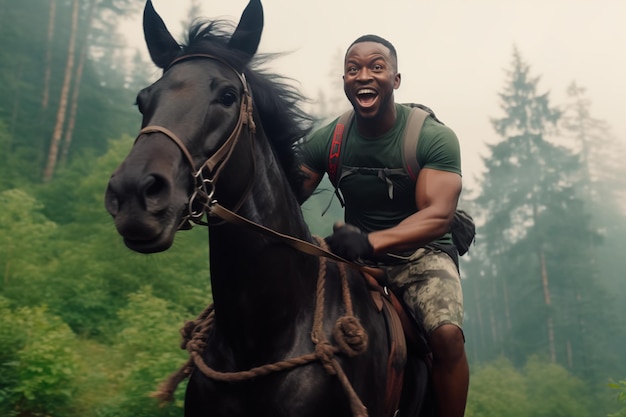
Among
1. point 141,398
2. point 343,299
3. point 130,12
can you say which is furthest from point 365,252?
point 130,12

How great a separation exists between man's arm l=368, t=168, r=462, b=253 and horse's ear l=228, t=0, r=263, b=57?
127 centimetres

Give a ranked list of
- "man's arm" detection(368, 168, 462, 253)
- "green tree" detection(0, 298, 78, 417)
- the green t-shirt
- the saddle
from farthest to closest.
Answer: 1. "green tree" detection(0, 298, 78, 417)
2. the green t-shirt
3. the saddle
4. "man's arm" detection(368, 168, 462, 253)

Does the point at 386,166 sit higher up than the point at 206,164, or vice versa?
the point at 386,166

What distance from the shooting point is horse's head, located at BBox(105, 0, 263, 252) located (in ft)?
7.70

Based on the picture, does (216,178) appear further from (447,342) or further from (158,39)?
(447,342)

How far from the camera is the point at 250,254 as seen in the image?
121 inches

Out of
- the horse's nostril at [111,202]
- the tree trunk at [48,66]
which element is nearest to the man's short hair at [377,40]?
the horse's nostril at [111,202]

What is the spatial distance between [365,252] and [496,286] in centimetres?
5811

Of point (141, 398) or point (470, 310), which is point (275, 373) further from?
point (470, 310)

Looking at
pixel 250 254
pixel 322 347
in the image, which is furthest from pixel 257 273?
pixel 322 347

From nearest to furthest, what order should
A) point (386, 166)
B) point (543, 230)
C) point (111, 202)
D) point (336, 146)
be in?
point (111, 202) < point (386, 166) < point (336, 146) < point (543, 230)

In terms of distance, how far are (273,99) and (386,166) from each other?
0.90m

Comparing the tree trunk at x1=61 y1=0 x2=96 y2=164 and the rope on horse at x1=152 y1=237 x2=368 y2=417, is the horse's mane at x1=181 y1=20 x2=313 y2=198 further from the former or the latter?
the tree trunk at x1=61 y1=0 x2=96 y2=164

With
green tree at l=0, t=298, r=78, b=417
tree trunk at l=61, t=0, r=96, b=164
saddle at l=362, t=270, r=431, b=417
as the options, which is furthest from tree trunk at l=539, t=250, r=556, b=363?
saddle at l=362, t=270, r=431, b=417
